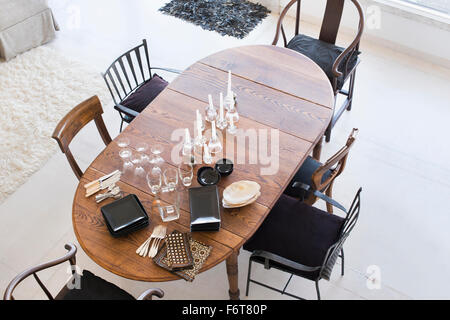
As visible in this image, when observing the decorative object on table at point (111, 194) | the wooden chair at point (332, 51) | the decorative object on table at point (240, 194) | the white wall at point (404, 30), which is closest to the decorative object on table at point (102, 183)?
the decorative object on table at point (111, 194)

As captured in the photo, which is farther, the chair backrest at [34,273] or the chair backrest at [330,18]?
the chair backrest at [330,18]

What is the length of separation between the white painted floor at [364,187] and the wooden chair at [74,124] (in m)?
0.70

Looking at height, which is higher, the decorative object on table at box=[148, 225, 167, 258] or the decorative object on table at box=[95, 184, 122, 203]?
the decorative object on table at box=[95, 184, 122, 203]

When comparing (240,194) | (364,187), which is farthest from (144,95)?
(364,187)

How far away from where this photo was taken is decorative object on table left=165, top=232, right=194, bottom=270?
1.87 metres

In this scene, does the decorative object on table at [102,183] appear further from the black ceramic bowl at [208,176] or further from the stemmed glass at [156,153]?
the black ceramic bowl at [208,176]

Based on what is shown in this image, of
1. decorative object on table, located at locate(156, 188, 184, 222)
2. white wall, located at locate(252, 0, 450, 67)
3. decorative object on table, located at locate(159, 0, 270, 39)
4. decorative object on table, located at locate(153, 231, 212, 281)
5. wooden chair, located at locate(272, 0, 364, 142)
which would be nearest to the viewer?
decorative object on table, located at locate(153, 231, 212, 281)

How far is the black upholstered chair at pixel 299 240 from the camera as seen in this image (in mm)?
2049

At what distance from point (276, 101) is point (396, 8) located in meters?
1.96

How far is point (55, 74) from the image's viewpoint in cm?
379

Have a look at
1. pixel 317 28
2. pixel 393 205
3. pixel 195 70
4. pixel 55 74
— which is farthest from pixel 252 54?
pixel 55 74

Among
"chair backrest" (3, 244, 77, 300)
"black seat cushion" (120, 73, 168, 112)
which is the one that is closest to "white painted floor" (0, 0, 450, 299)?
"black seat cushion" (120, 73, 168, 112)

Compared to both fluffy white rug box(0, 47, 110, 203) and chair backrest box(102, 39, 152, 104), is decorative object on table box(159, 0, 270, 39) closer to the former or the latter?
chair backrest box(102, 39, 152, 104)

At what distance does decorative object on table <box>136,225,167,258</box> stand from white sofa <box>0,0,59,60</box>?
2.83 m
